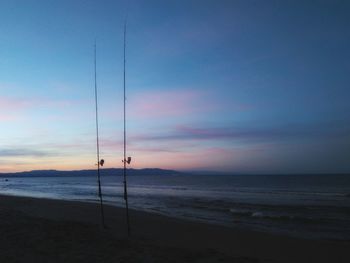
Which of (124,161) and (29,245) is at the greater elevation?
(124,161)

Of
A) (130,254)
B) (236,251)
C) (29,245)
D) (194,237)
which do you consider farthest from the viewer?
(194,237)

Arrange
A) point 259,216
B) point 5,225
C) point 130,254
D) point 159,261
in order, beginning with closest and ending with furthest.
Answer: point 159,261, point 130,254, point 5,225, point 259,216

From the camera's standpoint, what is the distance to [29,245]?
886 cm

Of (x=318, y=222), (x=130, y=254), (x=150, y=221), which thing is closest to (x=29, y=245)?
(x=130, y=254)

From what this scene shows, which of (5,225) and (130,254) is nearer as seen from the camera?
(130,254)

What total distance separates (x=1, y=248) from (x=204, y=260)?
4296 mm

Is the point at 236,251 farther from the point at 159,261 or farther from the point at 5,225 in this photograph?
the point at 5,225

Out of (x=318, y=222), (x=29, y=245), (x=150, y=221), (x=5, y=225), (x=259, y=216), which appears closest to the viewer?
(x=29, y=245)

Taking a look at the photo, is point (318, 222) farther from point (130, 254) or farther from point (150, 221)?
point (130, 254)

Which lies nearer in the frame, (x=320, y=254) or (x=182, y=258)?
(x=182, y=258)

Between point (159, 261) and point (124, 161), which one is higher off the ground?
point (124, 161)

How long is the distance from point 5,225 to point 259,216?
1293 cm

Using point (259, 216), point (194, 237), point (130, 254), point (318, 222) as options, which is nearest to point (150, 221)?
point (194, 237)

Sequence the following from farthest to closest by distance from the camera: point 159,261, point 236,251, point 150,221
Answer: point 150,221 < point 236,251 < point 159,261
